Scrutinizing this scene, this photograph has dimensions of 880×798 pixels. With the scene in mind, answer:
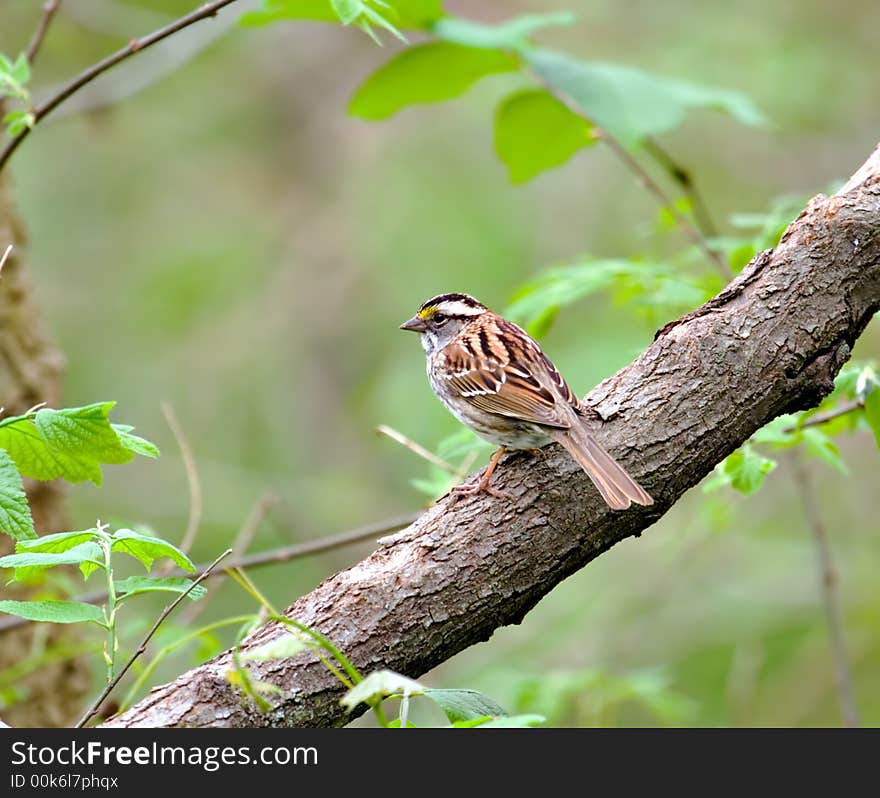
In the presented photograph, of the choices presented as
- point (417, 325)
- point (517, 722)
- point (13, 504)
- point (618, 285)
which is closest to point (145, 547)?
point (13, 504)

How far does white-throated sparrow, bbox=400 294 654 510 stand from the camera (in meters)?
2.95

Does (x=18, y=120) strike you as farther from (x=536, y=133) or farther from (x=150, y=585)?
(x=536, y=133)

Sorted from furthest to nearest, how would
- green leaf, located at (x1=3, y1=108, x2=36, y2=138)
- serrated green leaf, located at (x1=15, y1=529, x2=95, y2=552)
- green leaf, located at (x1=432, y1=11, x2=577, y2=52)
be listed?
green leaf, located at (x1=432, y1=11, x2=577, y2=52), green leaf, located at (x1=3, y1=108, x2=36, y2=138), serrated green leaf, located at (x1=15, y1=529, x2=95, y2=552)

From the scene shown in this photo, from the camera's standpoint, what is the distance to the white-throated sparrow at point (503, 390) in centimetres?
295

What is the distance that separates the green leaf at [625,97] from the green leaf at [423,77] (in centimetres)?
23

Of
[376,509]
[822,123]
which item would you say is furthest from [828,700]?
[822,123]

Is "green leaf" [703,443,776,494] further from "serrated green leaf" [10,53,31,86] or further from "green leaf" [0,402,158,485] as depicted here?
"serrated green leaf" [10,53,31,86]

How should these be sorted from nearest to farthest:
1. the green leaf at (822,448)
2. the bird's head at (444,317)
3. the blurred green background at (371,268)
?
1. the green leaf at (822,448)
2. the bird's head at (444,317)
3. the blurred green background at (371,268)

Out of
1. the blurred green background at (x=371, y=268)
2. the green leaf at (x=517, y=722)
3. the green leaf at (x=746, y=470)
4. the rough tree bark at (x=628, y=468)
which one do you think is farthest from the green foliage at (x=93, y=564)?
the blurred green background at (x=371, y=268)

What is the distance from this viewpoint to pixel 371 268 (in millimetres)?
10703

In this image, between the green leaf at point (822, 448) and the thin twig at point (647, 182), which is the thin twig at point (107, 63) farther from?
the green leaf at point (822, 448)

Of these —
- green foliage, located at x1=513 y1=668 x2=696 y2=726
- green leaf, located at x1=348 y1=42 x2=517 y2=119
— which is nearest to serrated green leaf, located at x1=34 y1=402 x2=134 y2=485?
green leaf, located at x1=348 y1=42 x2=517 y2=119

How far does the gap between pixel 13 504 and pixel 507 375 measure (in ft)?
6.89

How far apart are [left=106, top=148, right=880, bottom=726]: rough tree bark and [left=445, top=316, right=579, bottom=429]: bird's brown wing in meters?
0.41
